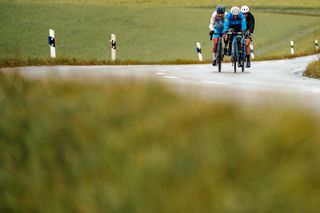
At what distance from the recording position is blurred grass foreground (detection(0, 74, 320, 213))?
1907 millimetres

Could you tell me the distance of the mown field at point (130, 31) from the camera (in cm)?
4181

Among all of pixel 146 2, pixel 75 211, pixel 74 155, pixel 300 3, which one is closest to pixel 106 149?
pixel 74 155

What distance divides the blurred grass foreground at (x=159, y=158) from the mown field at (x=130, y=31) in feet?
107

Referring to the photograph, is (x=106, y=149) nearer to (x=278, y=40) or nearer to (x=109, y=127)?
(x=109, y=127)

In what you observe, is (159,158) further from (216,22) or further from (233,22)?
(216,22)

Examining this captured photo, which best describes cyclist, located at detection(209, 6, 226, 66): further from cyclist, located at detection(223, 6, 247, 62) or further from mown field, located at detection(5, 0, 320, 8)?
mown field, located at detection(5, 0, 320, 8)

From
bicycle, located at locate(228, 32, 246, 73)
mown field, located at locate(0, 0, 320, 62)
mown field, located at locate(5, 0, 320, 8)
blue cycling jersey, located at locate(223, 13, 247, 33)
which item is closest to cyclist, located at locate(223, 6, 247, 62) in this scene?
blue cycling jersey, located at locate(223, 13, 247, 33)

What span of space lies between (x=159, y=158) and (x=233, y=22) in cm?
1811

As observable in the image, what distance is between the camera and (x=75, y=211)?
7.27ft

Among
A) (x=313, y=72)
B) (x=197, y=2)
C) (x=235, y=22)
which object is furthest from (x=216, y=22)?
(x=197, y=2)

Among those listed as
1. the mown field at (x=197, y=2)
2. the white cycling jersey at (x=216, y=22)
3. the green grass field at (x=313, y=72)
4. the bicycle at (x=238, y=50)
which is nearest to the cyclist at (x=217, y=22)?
the white cycling jersey at (x=216, y=22)

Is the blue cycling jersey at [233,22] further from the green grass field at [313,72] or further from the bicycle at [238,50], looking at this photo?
the green grass field at [313,72]

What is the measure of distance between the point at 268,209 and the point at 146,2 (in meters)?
75.2

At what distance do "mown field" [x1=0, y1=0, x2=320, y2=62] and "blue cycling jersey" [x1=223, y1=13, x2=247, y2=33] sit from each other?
16864 mm
